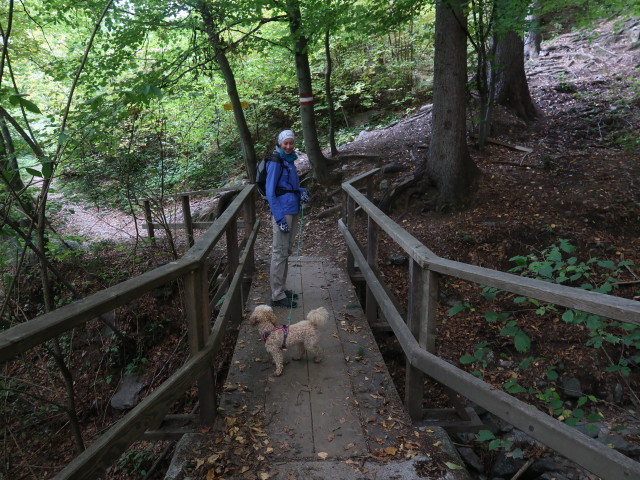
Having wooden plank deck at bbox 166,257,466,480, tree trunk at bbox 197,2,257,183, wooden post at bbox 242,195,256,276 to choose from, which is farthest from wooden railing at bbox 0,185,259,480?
tree trunk at bbox 197,2,257,183

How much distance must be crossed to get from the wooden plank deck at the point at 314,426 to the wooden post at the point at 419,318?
6.2 inches

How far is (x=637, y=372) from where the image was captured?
16.7 feet

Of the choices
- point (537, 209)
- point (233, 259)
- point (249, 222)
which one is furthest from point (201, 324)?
point (537, 209)

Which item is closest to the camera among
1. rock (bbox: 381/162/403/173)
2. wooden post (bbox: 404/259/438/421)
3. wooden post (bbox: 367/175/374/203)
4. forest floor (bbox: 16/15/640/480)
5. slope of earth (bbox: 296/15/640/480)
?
wooden post (bbox: 404/259/438/421)

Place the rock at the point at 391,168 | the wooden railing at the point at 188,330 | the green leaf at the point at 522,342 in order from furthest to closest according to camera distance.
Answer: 1. the rock at the point at 391,168
2. the green leaf at the point at 522,342
3. the wooden railing at the point at 188,330

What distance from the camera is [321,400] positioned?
335 centimetres

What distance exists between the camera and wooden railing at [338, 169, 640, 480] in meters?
1.71

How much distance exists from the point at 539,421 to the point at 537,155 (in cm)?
845

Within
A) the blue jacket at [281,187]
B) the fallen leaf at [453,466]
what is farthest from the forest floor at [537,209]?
the blue jacket at [281,187]

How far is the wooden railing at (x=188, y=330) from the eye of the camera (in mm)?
1680

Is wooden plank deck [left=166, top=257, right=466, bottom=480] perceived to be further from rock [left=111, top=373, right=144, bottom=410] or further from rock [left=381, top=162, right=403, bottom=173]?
rock [left=381, top=162, right=403, bottom=173]

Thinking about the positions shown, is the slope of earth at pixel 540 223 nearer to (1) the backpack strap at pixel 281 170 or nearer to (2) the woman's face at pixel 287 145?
(1) the backpack strap at pixel 281 170

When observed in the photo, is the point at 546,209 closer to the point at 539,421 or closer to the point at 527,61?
the point at 539,421

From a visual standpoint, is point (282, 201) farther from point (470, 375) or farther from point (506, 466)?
point (506, 466)
